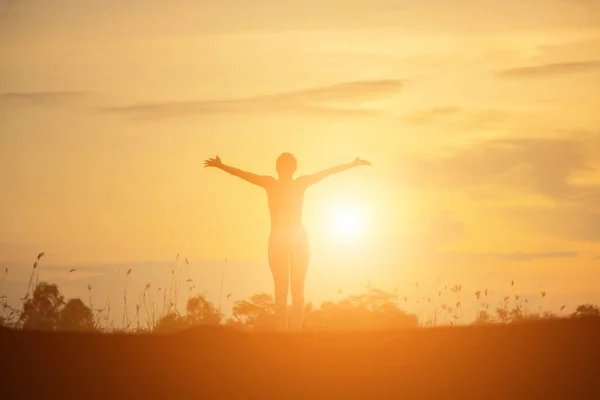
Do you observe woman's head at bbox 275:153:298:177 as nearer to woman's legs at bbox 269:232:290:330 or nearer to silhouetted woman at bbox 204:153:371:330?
silhouetted woman at bbox 204:153:371:330

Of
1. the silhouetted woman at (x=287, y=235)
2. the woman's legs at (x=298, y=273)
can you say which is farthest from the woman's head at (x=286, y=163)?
the woman's legs at (x=298, y=273)

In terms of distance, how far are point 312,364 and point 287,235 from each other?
479 centimetres

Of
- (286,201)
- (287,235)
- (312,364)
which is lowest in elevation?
(312,364)

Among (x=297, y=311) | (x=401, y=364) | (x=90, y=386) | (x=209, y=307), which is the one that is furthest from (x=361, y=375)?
(x=209, y=307)

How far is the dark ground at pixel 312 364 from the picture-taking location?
507 inches

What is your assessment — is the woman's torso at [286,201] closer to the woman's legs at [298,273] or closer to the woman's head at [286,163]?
the woman's head at [286,163]

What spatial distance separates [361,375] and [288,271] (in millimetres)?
5174

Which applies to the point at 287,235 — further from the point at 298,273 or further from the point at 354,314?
the point at 354,314

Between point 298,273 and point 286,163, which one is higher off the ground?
point 286,163

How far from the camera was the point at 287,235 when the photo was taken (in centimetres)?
1797

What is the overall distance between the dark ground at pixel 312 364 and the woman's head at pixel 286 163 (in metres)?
4.09

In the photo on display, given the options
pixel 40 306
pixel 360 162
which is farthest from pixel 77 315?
pixel 360 162

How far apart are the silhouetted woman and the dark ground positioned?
136 inches

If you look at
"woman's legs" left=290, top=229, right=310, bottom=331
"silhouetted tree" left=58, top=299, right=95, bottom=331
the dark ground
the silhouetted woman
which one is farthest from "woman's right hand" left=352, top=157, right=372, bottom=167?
→ "silhouetted tree" left=58, top=299, right=95, bottom=331
